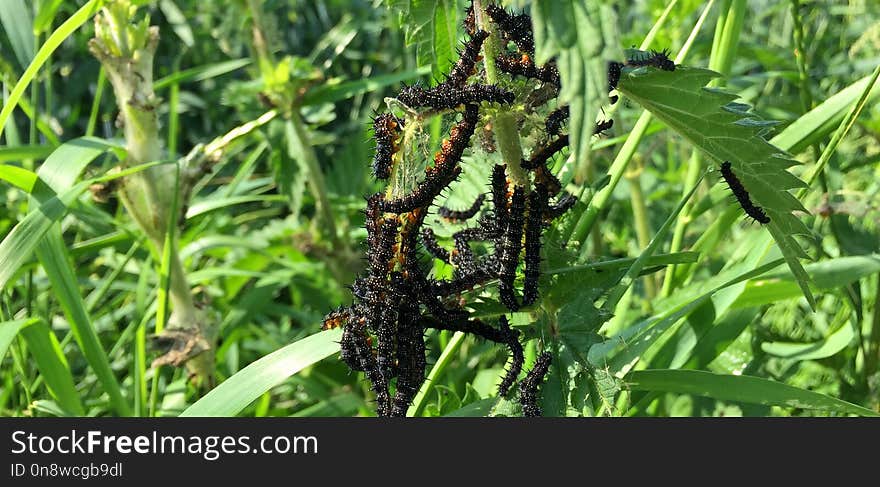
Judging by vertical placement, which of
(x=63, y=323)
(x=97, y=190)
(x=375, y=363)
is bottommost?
(x=375, y=363)

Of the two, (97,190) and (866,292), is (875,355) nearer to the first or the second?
(866,292)

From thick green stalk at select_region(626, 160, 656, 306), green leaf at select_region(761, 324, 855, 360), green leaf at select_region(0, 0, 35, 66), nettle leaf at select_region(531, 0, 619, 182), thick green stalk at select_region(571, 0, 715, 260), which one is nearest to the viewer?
nettle leaf at select_region(531, 0, 619, 182)

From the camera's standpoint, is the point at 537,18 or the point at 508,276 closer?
the point at 537,18

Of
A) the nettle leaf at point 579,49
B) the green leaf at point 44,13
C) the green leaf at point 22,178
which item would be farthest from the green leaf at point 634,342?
the green leaf at point 44,13

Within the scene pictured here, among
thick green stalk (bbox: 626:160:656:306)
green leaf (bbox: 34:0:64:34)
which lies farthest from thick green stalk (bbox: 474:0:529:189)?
thick green stalk (bbox: 626:160:656:306)

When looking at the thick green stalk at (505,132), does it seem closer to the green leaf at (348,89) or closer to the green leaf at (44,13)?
the green leaf at (44,13)

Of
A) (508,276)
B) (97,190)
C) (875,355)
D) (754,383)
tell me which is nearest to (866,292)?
(875,355)

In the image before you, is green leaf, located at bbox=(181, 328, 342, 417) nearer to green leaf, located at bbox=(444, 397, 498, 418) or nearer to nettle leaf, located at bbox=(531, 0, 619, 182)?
green leaf, located at bbox=(444, 397, 498, 418)
